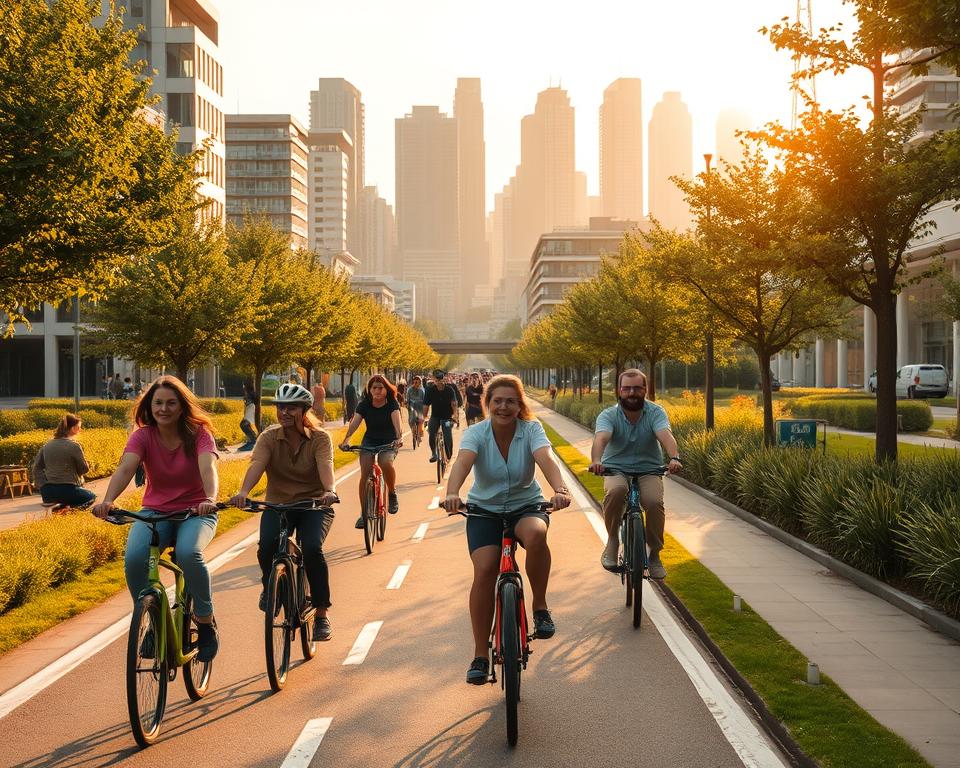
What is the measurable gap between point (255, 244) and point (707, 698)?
28.0 meters

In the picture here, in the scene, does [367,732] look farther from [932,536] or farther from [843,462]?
[843,462]

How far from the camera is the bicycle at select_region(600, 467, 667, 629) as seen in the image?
8039mm

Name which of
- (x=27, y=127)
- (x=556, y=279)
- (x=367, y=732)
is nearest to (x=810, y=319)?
(x=27, y=127)

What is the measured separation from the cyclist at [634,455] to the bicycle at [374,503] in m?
3.71

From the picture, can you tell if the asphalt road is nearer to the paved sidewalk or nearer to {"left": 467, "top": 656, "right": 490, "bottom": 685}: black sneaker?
{"left": 467, "top": 656, "right": 490, "bottom": 685}: black sneaker

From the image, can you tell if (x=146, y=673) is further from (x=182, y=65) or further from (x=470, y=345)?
(x=470, y=345)

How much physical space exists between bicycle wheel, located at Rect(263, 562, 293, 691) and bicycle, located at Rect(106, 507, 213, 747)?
444 millimetres

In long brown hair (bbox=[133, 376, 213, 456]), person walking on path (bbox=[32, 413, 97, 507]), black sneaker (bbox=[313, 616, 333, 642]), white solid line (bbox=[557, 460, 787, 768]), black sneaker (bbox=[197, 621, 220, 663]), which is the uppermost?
long brown hair (bbox=[133, 376, 213, 456])

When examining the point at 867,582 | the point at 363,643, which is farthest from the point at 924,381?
the point at 363,643

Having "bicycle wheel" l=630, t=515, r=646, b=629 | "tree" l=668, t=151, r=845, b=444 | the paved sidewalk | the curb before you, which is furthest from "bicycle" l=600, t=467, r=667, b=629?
"tree" l=668, t=151, r=845, b=444

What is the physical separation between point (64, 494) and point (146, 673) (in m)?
8.92

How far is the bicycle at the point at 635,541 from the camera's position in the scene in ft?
26.4

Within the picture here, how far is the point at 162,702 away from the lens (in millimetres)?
5598

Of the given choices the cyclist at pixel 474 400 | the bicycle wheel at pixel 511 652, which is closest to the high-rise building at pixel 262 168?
the cyclist at pixel 474 400
